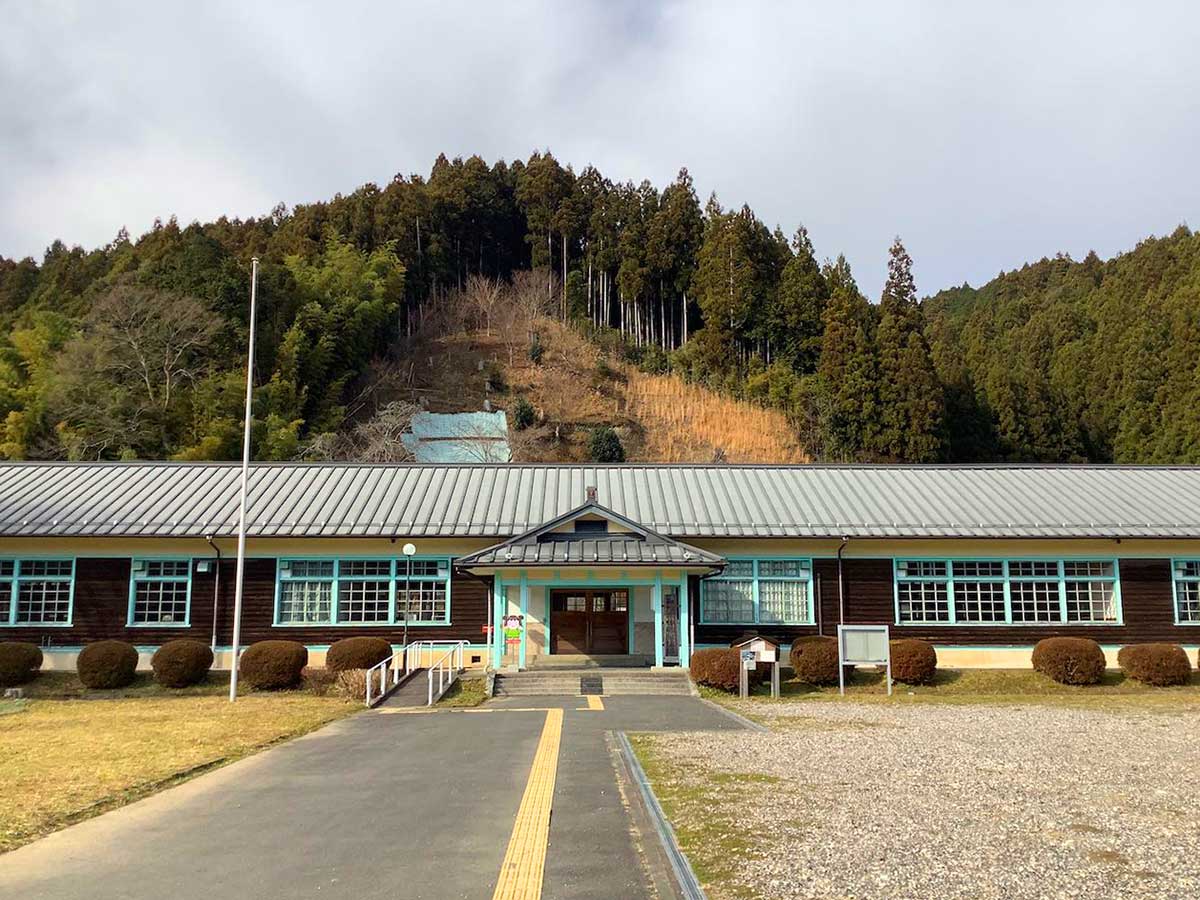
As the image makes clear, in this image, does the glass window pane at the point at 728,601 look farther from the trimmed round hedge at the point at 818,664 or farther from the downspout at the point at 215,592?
the downspout at the point at 215,592

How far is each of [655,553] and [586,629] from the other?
134 inches

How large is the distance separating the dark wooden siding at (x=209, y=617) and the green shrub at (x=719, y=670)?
582 cm

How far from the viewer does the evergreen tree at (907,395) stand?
42250mm

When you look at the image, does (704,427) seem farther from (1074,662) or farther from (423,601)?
(1074,662)

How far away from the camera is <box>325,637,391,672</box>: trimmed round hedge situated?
19406 mm

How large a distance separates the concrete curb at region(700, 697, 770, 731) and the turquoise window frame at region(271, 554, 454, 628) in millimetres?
7438

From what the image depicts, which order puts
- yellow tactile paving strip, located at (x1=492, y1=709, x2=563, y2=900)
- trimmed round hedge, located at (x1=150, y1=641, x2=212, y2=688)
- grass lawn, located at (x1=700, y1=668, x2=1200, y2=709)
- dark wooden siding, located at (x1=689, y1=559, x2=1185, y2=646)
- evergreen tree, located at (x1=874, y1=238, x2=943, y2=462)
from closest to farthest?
yellow tactile paving strip, located at (x1=492, y1=709, x2=563, y2=900) < grass lawn, located at (x1=700, y1=668, x2=1200, y2=709) < trimmed round hedge, located at (x1=150, y1=641, x2=212, y2=688) < dark wooden siding, located at (x1=689, y1=559, x2=1185, y2=646) < evergreen tree, located at (x1=874, y1=238, x2=943, y2=462)

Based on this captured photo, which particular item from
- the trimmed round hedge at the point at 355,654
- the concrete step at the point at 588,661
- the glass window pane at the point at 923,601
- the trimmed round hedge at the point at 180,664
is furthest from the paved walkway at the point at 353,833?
the glass window pane at the point at 923,601

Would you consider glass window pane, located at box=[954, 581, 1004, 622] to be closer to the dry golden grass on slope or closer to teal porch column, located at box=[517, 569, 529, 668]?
teal porch column, located at box=[517, 569, 529, 668]

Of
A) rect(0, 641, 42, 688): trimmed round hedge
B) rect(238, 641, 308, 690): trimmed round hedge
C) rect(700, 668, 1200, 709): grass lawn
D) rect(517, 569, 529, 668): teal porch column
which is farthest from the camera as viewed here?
rect(517, 569, 529, 668): teal porch column

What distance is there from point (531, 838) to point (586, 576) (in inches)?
540

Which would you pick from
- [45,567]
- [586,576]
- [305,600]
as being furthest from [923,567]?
[45,567]

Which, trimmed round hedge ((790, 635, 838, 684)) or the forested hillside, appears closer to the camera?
trimmed round hedge ((790, 635, 838, 684))

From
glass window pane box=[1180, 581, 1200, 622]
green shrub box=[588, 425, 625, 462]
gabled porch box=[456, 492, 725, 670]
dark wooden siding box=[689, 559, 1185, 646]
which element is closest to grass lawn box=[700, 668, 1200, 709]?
dark wooden siding box=[689, 559, 1185, 646]
